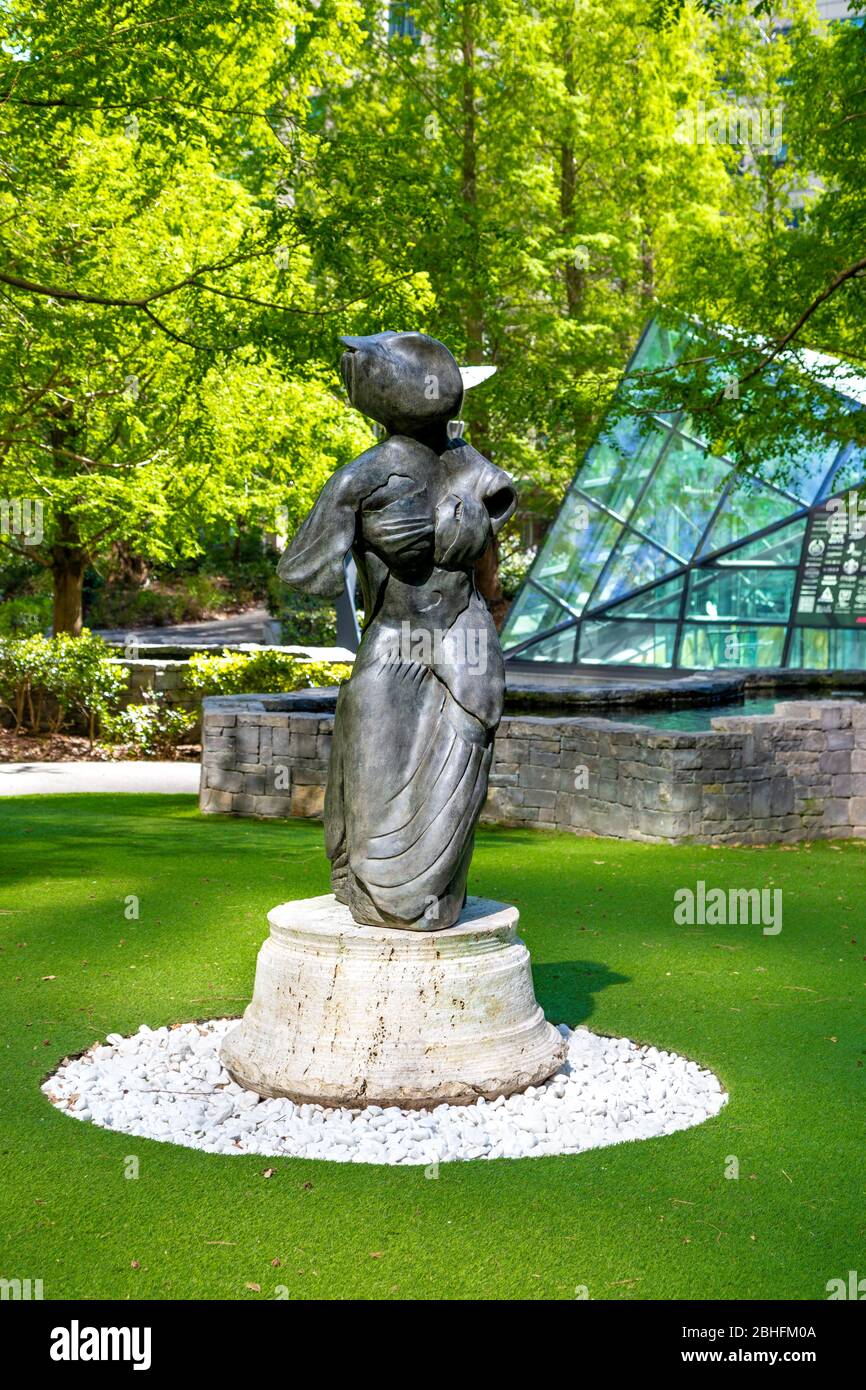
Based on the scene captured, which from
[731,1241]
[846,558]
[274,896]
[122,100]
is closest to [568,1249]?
[731,1241]

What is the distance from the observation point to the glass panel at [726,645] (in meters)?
19.4

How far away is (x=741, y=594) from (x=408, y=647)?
1530cm

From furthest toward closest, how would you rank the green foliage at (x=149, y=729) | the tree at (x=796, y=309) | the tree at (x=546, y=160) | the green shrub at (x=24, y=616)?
the tree at (x=546, y=160)
the green shrub at (x=24, y=616)
the green foliage at (x=149, y=729)
the tree at (x=796, y=309)

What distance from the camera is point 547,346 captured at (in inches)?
953

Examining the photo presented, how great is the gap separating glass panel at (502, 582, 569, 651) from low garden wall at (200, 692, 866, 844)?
9.48 meters

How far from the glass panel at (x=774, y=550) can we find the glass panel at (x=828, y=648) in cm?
113

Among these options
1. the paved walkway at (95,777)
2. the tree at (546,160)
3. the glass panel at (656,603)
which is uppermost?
the tree at (546,160)

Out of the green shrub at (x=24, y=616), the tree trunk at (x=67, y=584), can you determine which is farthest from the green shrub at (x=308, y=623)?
the tree trunk at (x=67, y=584)

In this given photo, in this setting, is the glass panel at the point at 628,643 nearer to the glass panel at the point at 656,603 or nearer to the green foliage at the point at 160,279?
the glass panel at the point at 656,603

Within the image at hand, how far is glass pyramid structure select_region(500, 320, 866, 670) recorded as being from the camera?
19109 mm

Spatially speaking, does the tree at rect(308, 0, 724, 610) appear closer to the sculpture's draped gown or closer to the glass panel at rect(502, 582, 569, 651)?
the glass panel at rect(502, 582, 569, 651)

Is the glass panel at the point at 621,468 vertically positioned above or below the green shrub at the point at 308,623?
above

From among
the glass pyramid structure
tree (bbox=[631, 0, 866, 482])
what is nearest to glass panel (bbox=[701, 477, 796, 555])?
the glass pyramid structure

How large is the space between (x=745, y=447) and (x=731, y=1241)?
32.7 ft
